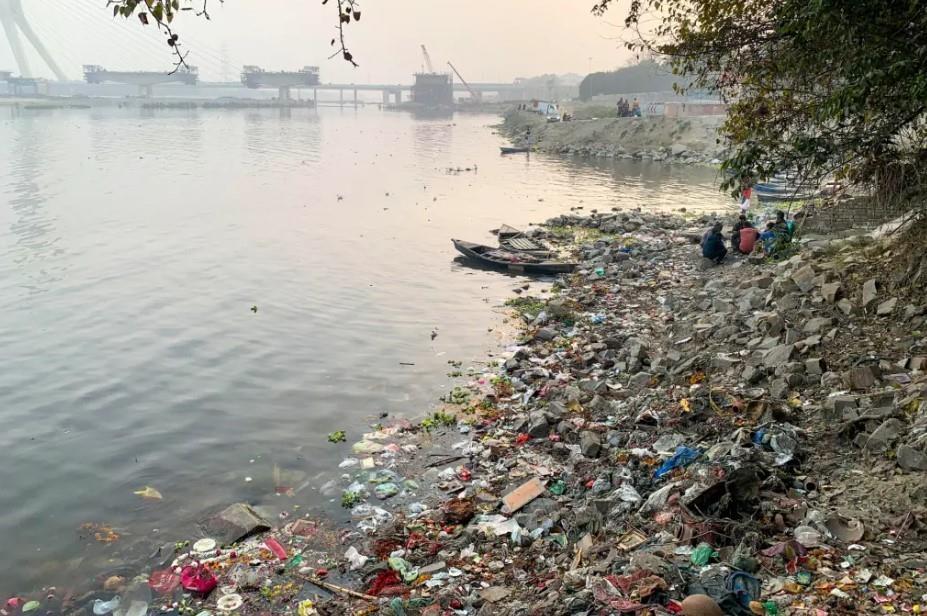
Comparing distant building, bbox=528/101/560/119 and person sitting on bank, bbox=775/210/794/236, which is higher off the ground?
distant building, bbox=528/101/560/119

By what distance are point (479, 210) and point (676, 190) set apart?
43.8ft

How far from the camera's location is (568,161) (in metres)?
56.2

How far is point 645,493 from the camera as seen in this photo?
688cm

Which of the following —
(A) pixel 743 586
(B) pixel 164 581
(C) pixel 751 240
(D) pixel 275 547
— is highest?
(C) pixel 751 240

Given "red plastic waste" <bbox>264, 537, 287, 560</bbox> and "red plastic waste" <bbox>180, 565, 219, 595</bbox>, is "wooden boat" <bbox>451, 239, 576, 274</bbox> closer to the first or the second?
"red plastic waste" <bbox>264, 537, 287, 560</bbox>

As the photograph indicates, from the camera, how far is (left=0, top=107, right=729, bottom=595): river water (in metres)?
8.80

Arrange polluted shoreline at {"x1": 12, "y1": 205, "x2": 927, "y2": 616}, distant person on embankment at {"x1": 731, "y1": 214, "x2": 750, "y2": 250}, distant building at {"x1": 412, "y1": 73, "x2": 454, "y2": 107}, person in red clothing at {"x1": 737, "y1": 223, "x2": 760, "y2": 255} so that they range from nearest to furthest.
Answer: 1. polluted shoreline at {"x1": 12, "y1": 205, "x2": 927, "y2": 616}
2. person in red clothing at {"x1": 737, "y1": 223, "x2": 760, "y2": 255}
3. distant person on embankment at {"x1": 731, "y1": 214, "x2": 750, "y2": 250}
4. distant building at {"x1": 412, "y1": 73, "x2": 454, "y2": 107}

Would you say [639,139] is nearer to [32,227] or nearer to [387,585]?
[32,227]

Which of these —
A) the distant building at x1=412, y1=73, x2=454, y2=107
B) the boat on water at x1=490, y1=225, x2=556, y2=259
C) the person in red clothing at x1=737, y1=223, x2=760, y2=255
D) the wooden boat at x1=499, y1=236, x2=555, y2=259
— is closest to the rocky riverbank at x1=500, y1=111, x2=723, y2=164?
the boat on water at x1=490, y1=225, x2=556, y2=259

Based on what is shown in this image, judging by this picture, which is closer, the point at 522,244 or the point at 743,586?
the point at 743,586

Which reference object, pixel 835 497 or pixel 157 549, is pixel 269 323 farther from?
pixel 835 497

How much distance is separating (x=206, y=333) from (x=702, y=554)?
12197 mm

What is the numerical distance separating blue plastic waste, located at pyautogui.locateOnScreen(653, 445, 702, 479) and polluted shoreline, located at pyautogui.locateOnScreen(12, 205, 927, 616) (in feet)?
0.07

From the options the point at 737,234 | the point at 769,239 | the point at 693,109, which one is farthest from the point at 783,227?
the point at 693,109
